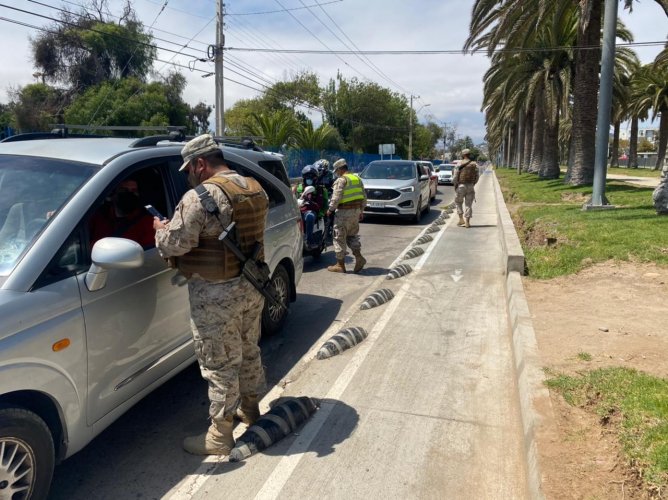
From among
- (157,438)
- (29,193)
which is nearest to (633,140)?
(157,438)

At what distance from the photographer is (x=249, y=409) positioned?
366 cm

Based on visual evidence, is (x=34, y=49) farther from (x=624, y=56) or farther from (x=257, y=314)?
(x=257, y=314)

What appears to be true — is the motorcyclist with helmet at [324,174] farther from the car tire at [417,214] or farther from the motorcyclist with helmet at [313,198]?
the car tire at [417,214]

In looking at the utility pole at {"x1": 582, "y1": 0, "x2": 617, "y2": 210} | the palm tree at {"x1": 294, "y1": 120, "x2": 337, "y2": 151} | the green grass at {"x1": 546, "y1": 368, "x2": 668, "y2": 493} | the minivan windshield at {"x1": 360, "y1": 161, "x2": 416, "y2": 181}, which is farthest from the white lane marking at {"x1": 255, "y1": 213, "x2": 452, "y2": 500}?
the palm tree at {"x1": 294, "y1": 120, "x2": 337, "y2": 151}

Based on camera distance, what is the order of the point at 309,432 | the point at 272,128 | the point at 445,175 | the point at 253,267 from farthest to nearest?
the point at 445,175 → the point at 272,128 → the point at 309,432 → the point at 253,267

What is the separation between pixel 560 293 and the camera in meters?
6.45

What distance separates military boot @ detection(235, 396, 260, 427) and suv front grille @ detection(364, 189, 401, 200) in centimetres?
1120

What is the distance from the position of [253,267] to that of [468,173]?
1045 cm

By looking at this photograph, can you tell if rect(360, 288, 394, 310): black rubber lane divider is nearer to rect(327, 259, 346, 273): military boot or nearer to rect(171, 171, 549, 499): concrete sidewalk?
rect(171, 171, 549, 499): concrete sidewalk

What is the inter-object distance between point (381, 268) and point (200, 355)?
607cm

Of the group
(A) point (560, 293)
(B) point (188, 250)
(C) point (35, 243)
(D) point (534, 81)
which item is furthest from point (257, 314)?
(D) point (534, 81)

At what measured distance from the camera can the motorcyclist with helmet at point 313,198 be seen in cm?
902

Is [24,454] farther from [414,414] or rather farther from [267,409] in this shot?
[414,414]

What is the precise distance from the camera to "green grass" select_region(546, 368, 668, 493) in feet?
9.09
